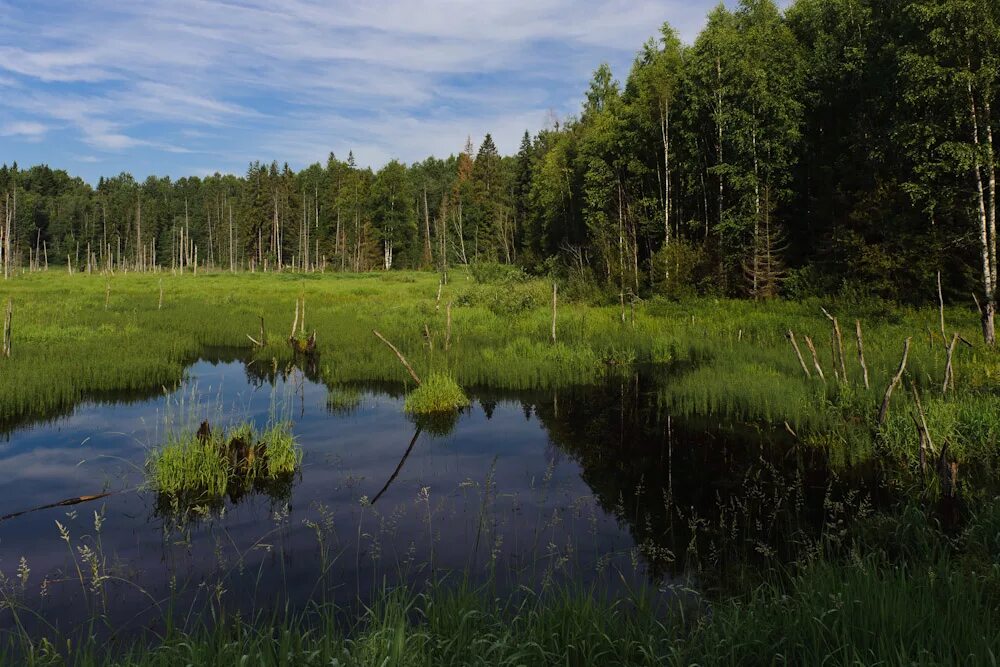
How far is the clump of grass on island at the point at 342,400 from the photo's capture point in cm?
1570

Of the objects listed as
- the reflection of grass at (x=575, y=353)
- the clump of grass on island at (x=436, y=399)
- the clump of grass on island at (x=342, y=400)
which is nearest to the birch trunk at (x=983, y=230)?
the reflection of grass at (x=575, y=353)

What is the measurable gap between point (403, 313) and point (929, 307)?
23.2 m

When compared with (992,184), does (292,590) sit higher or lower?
lower

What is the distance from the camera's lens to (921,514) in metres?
7.12

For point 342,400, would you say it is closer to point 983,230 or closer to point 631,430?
point 631,430

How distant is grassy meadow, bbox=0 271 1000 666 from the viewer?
438 cm

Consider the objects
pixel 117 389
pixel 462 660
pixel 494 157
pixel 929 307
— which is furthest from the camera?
pixel 494 157

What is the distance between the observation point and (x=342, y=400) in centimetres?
1633

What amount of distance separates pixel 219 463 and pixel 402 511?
3.25m

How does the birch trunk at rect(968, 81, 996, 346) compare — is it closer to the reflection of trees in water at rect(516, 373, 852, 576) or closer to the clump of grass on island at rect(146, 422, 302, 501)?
the reflection of trees in water at rect(516, 373, 852, 576)

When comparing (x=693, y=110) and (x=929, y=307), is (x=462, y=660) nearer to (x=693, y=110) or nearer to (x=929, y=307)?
(x=929, y=307)

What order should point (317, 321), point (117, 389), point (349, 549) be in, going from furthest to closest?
point (317, 321)
point (117, 389)
point (349, 549)

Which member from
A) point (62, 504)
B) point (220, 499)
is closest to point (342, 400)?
point (220, 499)

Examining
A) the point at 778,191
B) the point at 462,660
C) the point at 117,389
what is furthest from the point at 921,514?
the point at 778,191
